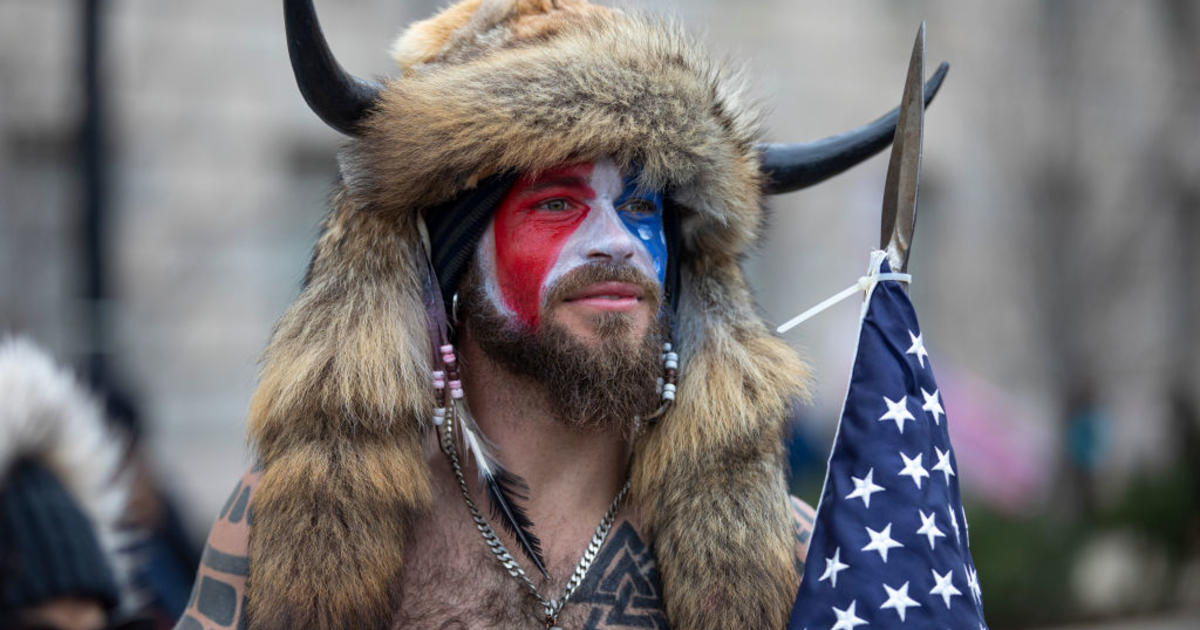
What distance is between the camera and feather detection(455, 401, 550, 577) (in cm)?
254

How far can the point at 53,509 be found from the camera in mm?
3307

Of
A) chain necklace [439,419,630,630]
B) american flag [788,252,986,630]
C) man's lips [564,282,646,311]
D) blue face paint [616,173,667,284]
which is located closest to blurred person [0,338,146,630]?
chain necklace [439,419,630,630]

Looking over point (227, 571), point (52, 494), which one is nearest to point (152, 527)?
point (52, 494)

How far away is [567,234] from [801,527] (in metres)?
0.88

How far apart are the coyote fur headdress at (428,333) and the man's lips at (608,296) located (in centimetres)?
23

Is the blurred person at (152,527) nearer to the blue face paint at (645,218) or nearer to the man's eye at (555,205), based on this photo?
the man's eye at (555,205)

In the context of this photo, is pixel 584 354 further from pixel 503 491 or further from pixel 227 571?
pixel 227 571

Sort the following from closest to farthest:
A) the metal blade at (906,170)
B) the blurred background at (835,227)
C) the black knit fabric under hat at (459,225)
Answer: the metal blade at (906,170) < the black knit fabric under hat at (459,225) < the blurred background at (835,227)

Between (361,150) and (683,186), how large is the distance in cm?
73

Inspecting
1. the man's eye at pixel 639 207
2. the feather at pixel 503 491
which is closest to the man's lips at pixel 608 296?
the man's eye at pixel 639 207

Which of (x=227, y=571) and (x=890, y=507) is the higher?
(x=890, y=507)

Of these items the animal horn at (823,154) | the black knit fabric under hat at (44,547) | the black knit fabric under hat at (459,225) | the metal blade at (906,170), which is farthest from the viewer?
the black knit fabric under hat at (44,547)

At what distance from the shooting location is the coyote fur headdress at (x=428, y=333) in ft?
7.77

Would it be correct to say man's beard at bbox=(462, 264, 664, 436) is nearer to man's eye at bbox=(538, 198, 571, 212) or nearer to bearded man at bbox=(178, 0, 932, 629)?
bearded man at bbox=(178, 0, 932, 629)
